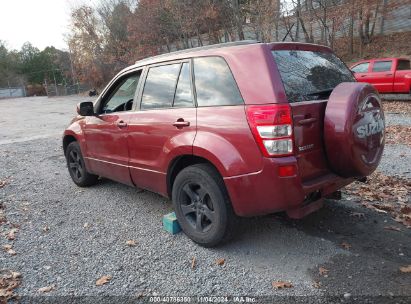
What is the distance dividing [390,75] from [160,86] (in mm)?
11599

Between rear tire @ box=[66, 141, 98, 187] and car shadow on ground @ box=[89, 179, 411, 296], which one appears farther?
rear tire @ box=[66, 141, 98, 187]

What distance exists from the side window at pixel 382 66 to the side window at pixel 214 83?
38.6 ft

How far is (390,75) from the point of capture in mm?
12703

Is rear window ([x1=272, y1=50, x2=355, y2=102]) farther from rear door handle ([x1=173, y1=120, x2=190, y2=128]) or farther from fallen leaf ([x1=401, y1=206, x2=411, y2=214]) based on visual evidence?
fallen leaf ([x1=401, y1=206, x2=411, y2=214])

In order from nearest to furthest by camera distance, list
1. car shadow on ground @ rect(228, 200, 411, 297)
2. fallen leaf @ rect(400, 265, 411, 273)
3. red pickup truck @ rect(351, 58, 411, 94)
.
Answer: car shadow on ground @ rect(228, 200, 411, 297) → fallen leaf @ rect(400, 265, 411, 273) → red pickup truck @ rect(351, 58, 411, 94)

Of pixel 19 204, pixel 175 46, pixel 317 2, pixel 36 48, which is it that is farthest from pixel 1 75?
pixel 19 204

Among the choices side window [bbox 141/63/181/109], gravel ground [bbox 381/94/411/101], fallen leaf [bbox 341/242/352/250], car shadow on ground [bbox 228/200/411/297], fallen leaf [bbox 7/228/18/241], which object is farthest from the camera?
gravel ground [bbox 381/94/411/101]

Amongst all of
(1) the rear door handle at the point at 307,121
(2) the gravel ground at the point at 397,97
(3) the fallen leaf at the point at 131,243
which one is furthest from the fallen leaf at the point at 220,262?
(2) the gravel ground at the point at 397,97

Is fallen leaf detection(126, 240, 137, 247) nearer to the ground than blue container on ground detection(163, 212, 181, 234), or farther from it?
nearer to the ground

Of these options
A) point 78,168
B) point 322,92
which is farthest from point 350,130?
point 78,168

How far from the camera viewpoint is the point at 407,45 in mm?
18469

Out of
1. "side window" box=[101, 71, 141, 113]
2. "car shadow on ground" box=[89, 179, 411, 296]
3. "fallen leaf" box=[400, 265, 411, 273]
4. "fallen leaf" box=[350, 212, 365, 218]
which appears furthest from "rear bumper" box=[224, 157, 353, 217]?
"side window" box=[101, 71, 141, 113]

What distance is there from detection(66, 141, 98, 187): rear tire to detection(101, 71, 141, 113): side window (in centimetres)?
108

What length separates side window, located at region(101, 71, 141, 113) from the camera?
4363 millimetres
